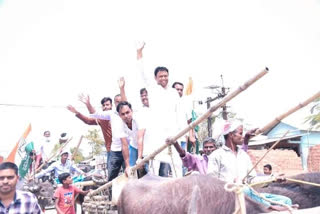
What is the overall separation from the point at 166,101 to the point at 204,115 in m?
1.99

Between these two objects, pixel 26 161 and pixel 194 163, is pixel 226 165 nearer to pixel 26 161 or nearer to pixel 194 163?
pixel 194 163

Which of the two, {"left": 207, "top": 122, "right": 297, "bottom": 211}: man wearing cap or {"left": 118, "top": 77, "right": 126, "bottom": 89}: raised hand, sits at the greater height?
{"left": 118, "top": 77, "right": 126, "bottom": 89}: raised hand

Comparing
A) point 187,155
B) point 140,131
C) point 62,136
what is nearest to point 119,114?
point 140,131

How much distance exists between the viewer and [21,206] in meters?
3.37

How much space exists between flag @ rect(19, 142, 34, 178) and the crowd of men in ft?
8.97

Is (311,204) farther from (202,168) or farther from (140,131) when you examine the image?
(140,131)

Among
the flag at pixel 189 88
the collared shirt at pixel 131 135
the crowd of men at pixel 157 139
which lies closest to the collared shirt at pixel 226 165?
the crowd of men at pixel 157 139

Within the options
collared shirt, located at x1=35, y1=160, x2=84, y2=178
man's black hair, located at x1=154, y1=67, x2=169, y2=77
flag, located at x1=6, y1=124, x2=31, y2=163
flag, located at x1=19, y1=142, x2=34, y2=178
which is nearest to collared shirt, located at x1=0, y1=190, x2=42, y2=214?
man's black hair, located at x1=154, y1=67, x2=169, y2=77

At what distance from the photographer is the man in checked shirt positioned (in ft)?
10.8

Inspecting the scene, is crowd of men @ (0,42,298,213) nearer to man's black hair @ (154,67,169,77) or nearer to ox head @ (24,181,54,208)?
man's black hair @ (154,67,169,77)

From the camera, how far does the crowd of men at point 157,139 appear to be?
3652mm

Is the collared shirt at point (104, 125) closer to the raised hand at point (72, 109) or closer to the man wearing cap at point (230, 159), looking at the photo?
the raised hand at point (72, 109)

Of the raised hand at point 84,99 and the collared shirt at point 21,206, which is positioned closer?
the collared shirt at point 21,206

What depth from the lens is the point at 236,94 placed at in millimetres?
2498
